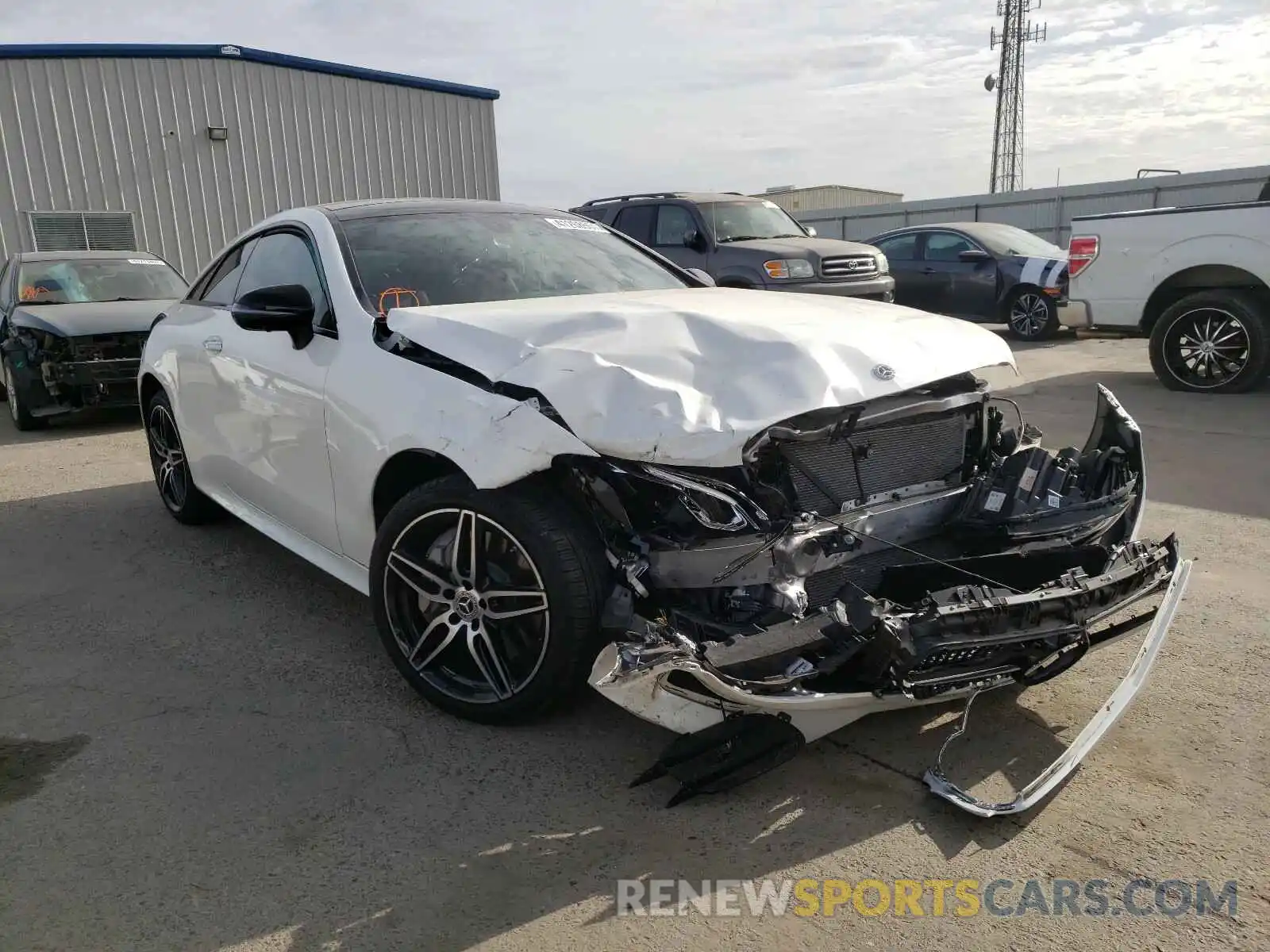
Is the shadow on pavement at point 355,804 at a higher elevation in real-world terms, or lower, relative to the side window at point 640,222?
lower

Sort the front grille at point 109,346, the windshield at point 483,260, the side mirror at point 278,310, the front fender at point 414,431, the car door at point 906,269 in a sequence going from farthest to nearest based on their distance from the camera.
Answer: the car door at point 906,269 → the front grille at point 109,346 → the windshield at point 483,260 → the side mirror at point 278,310 → the front fender at point 414,431

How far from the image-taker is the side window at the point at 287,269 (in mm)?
3664

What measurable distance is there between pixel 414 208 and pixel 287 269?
2.01ft

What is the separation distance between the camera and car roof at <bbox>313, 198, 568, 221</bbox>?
405 cm

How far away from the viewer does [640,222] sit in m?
11.6

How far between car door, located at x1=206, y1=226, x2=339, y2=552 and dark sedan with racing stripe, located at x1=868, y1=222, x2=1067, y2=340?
31.3 ft

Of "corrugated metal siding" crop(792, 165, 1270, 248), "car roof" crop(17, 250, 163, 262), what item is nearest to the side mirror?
"car roof" crop(17, 250, 163, 262)

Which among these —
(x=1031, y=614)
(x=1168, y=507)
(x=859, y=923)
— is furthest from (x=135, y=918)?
(x=1168, y=507)

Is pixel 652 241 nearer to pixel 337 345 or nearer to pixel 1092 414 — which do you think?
pixel 1092 414

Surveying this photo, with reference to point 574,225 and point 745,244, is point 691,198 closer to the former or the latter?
point 745,244

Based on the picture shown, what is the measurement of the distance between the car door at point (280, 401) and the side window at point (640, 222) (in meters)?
7.44

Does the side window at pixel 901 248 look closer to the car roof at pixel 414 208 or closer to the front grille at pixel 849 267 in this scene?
the front grille at pixel 849 267

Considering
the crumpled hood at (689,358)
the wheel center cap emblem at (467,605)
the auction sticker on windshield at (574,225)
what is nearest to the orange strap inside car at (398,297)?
the crumpled hood at (689,358)

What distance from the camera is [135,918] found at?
89.7 inches
